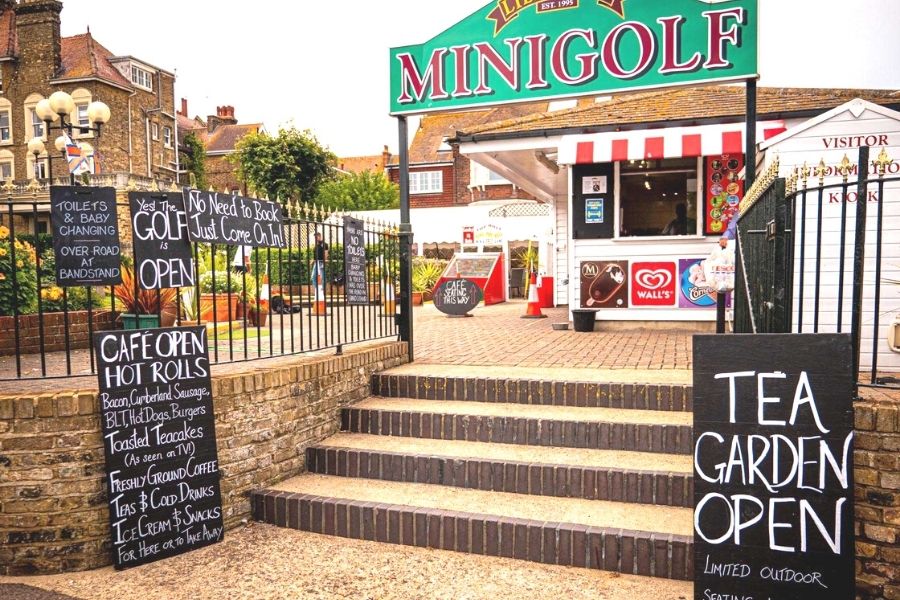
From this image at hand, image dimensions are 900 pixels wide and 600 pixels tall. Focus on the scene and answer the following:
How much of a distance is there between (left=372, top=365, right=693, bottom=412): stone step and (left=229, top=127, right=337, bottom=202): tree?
29151 mm

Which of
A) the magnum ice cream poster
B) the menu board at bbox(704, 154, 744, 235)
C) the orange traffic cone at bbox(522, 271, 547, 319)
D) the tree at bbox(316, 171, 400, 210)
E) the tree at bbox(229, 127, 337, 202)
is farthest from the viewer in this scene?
the tree at bbox(316, 171, 400, 210)

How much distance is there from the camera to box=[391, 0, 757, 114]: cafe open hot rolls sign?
5156 millimetres

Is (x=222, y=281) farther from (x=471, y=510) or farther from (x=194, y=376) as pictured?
(x=471, y=510)

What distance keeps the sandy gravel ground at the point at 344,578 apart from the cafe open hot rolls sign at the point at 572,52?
12.8ft

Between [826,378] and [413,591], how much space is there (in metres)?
2.20

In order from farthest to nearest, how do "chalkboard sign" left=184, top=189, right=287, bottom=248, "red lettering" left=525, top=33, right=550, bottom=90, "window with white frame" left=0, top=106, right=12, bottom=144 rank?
1. "window with white frame" left=0, top=106, right=12, bottom=144
2. "red lettering" left=525, top=33, right=550, bottom=90
3. "chalkboard sign" left=184, top=189, right=287, bottom=248

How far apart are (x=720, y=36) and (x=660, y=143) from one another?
3.51 metres

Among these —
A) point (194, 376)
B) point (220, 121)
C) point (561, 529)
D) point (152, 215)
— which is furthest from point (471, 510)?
point (220, 121)

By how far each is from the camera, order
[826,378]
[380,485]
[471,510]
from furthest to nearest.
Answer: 1. [380,485]
2. [471,510]
3. [826,378]

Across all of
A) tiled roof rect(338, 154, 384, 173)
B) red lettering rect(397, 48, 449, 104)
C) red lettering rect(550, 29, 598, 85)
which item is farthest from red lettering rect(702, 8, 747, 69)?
tiled roof rect(338, 154, 384, 173)

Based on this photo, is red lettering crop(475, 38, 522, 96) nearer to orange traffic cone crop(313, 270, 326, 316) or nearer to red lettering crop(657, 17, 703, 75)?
red lettering crop(657, 17, 703, 75)

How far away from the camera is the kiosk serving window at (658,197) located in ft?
30.9

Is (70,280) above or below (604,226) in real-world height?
below

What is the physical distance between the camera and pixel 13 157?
3472 cm
